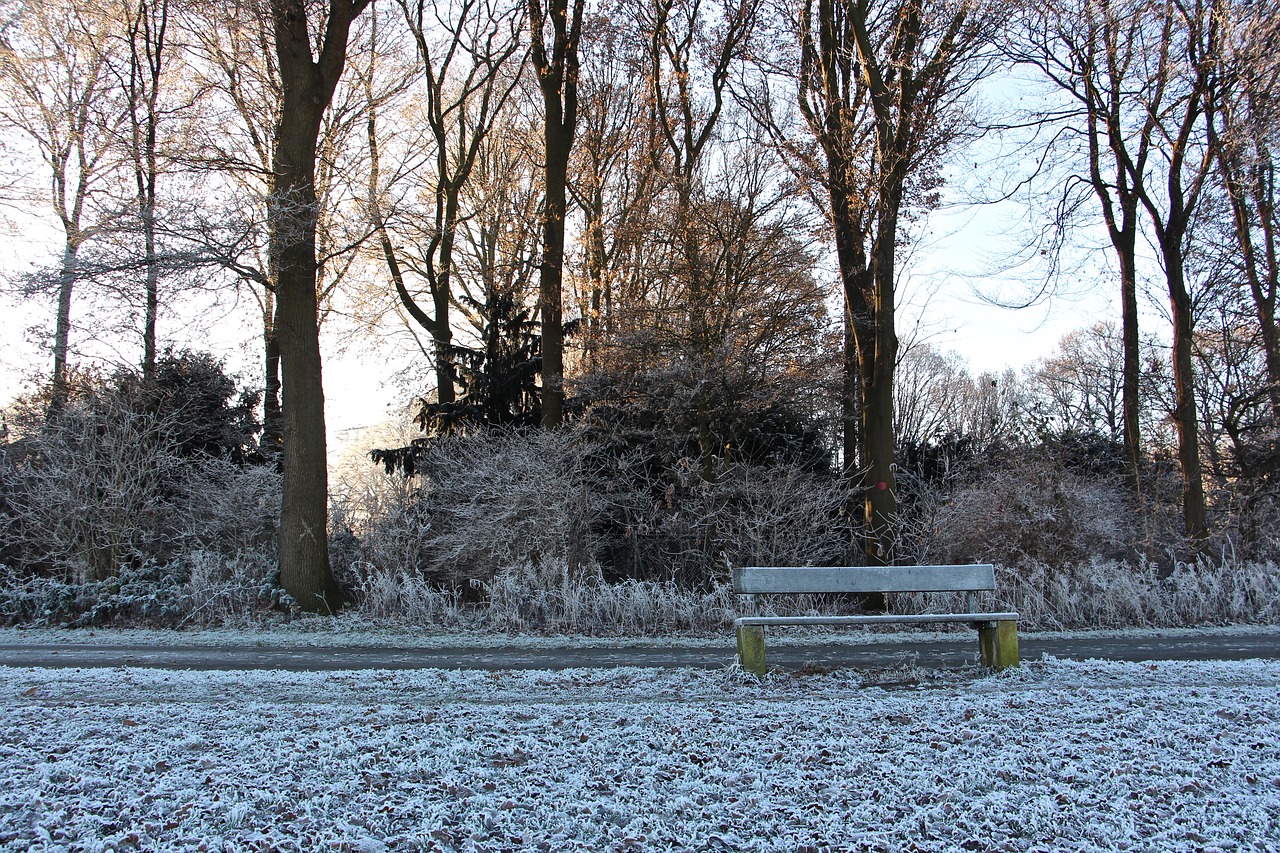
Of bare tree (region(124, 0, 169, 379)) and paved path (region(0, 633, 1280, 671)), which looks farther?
bare tree (region(124, 0, 169, 379))

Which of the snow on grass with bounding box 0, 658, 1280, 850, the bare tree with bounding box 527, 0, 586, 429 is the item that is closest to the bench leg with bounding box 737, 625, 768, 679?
the snow on grass with bounding box 0, 658, 1280, 850

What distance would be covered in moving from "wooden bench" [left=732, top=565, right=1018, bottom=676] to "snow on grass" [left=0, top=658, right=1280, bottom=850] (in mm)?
614

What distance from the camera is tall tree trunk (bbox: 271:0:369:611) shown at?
1127 cm

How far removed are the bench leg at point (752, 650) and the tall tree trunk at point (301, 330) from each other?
7.20 metres

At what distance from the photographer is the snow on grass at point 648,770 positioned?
2.96 meters

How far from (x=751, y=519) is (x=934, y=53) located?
7454mm

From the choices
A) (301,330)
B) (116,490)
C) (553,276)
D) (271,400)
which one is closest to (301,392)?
(301,330)

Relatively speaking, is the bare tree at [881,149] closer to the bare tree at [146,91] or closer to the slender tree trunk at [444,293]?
the slender tree trunk at [444,293]

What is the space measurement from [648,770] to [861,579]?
3010 mm

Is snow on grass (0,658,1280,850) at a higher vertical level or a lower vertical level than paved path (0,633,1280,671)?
higher

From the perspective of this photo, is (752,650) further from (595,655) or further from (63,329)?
(63,329)

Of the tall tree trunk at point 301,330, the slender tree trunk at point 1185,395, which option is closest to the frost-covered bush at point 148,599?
the tall tree trunk at point 301,330

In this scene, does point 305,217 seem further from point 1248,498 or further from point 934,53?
point 1248,498

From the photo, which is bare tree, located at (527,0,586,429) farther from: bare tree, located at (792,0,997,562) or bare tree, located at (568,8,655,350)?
bare tree, located at (792,0,997,562)
